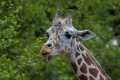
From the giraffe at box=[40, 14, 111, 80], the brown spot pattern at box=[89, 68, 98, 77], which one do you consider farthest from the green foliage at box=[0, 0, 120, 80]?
the brown spot pattern at box=[89, 68, 98, 77]

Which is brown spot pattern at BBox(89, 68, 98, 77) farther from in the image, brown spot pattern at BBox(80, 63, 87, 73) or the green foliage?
the green foliage

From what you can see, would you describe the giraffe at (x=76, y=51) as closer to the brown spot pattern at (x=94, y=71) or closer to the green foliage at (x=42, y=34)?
the brown spot pattern at (x=94, y=71)

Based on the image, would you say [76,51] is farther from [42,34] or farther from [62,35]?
[42,34]

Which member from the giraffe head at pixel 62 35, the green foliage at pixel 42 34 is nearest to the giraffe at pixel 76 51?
the giraffe head at pixel 62 35

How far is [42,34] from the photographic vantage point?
12.5 meters

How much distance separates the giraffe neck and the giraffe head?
5.8 inches

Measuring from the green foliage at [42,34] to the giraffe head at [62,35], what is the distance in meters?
Answer: 0.17

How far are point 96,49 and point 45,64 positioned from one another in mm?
3632

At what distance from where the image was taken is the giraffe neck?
9.45 meters

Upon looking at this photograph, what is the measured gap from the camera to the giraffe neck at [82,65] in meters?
9.45

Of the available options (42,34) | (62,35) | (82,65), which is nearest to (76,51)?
(82,65)

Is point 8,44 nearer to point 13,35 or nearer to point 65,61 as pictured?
point 13,35

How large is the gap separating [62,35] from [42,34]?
9.46ft

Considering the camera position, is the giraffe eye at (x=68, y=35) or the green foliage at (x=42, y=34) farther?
the giraffe eye at (x=68, y=35)
